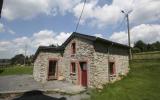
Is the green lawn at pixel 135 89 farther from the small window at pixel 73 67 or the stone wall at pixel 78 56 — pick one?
the small window at pixel 73 67

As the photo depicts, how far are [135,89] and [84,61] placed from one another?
5367 millimetres

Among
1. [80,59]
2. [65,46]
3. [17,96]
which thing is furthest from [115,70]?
[17,96]

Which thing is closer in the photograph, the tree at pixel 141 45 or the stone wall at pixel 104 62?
the stone wall at pixel 104 62

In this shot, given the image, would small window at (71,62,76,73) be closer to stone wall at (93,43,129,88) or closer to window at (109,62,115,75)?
stone wall at (93,43,129,88)

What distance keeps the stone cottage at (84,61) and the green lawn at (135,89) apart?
1173 millimetres

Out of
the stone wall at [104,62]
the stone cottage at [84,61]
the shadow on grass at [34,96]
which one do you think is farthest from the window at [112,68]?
the shadow on grass at [34,96]

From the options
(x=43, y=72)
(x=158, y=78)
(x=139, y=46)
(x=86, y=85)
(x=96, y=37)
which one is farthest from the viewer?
(x=139, y=46)

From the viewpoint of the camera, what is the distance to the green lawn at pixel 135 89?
44.2ft

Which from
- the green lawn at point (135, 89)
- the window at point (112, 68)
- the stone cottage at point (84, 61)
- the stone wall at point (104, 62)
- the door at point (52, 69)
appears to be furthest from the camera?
the door at point (52, 69)

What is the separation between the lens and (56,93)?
14977 mm

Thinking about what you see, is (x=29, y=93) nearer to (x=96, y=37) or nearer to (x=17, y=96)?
(x=17, y=96)

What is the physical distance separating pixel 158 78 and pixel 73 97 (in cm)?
1054

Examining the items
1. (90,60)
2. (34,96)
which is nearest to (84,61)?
(90,60)

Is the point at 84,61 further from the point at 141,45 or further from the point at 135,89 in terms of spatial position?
the point at 141,45
